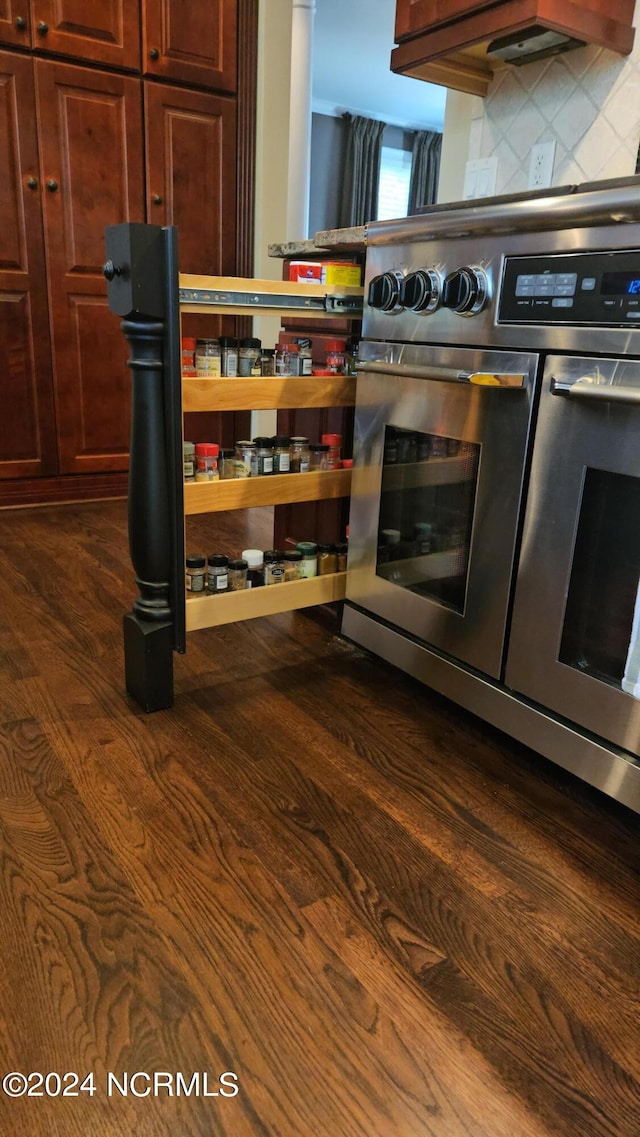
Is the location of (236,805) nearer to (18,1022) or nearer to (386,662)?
(18,1022)

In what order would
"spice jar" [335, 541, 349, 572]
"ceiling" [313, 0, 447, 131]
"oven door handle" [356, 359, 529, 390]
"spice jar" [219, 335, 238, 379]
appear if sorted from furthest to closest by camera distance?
"ceiling" [313, 0, 447, 131] < "spice jar" [335, 541, 349, 572] < "spice jar" [219, 335, 238, 379] < "oven door handle" [356, 359, 529, 390]

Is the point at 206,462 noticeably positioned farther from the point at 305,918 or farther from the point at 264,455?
the point at 305,918

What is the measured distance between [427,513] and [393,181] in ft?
20.2

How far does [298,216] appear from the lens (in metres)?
3.14

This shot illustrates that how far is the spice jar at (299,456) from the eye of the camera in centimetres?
157

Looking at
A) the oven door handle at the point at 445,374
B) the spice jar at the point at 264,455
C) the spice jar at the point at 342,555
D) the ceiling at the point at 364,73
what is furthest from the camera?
the ceiling at the point at 364,73

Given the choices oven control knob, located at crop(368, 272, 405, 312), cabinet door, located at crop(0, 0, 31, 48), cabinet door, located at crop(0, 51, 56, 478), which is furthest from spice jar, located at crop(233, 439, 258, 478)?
cabinet door, located at crop(0, 0, 31, 48)

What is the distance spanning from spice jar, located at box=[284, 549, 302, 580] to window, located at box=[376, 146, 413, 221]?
575 centimetres

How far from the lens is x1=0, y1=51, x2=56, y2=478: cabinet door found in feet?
8.27

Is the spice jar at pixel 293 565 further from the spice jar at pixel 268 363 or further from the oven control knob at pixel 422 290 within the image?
the oven control knob at pixel 422 290

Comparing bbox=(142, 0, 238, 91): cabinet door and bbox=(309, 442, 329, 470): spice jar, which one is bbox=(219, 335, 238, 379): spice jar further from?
bbox=(142, 0, 238, 91): cabinet door

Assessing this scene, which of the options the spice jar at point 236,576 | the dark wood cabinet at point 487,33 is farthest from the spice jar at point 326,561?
the dark wood cabinet at point 487,33

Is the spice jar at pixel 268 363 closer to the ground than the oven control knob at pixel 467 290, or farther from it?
closer to the ground

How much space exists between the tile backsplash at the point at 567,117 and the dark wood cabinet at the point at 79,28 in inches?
58.0
